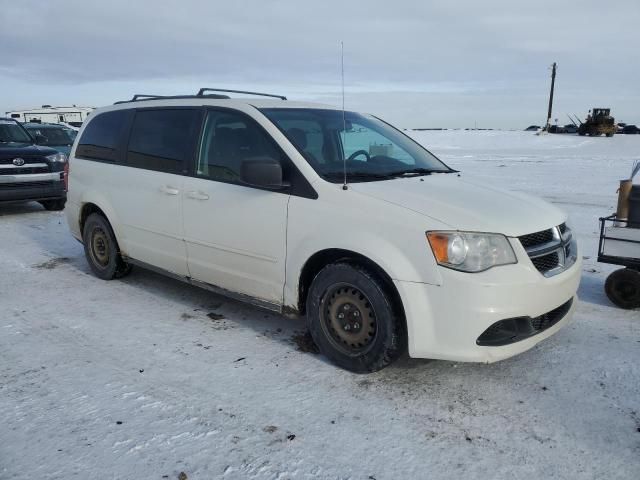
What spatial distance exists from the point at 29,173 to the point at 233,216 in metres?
7.17

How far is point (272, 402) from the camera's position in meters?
3.25

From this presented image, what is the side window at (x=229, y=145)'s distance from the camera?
4066 millimetres

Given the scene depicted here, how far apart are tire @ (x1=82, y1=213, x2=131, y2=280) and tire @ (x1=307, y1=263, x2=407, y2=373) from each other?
2.72m

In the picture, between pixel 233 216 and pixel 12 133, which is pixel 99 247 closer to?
pixel 233 216

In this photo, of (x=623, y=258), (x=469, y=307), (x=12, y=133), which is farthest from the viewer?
(x=12, y=133)

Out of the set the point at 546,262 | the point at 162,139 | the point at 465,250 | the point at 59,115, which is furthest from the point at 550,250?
the point at 59,115

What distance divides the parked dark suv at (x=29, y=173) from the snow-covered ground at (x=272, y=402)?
5.09 meters

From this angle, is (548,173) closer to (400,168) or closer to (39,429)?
Result: (400,168)

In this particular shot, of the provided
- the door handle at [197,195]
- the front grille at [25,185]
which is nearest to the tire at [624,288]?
the door handle at [197,195]

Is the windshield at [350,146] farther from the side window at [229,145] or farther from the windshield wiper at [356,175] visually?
the side window at [229,145]

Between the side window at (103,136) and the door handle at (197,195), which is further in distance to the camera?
the side window at (103,136)

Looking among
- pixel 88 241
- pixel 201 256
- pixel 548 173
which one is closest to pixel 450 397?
pixel 201 256

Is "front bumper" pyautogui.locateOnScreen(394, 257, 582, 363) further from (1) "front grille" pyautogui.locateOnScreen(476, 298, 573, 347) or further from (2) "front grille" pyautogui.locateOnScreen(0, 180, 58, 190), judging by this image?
(2) "front grille" pyautogui.locateOnScreen(0, 180, 58, 190)

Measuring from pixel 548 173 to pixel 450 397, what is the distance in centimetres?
1413
